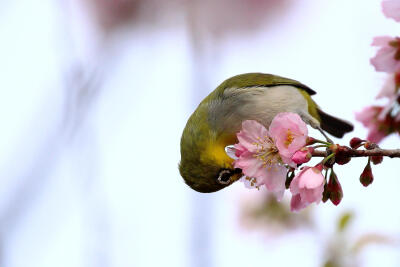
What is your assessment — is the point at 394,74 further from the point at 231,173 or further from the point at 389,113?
the point at 231,173

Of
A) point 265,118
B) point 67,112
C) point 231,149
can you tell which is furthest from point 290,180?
point 67,112

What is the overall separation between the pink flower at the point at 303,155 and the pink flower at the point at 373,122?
25 centimetres

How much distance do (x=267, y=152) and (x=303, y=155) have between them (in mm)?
277

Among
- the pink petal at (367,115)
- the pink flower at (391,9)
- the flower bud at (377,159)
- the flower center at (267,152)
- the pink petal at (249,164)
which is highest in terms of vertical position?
the pink flower at (391,9)

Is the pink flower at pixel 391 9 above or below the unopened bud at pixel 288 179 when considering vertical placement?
above

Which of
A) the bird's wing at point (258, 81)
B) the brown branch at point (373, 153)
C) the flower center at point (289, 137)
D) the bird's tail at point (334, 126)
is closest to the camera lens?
the brown branch at point (373, 153)

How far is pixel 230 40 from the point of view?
15.0 feet

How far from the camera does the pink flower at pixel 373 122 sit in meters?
1.89

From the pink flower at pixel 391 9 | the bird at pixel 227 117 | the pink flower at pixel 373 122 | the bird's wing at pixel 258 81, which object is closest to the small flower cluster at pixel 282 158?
the pink flower at pixel 373 122

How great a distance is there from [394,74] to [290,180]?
0.56 metres

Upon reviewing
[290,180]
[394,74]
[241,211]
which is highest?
[394,74]

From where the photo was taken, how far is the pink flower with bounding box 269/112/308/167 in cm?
190

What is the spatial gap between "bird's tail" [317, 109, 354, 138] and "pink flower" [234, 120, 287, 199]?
1.78 metres

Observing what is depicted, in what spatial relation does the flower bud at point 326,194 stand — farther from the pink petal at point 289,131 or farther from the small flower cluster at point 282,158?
the pink petal at point 289,131
